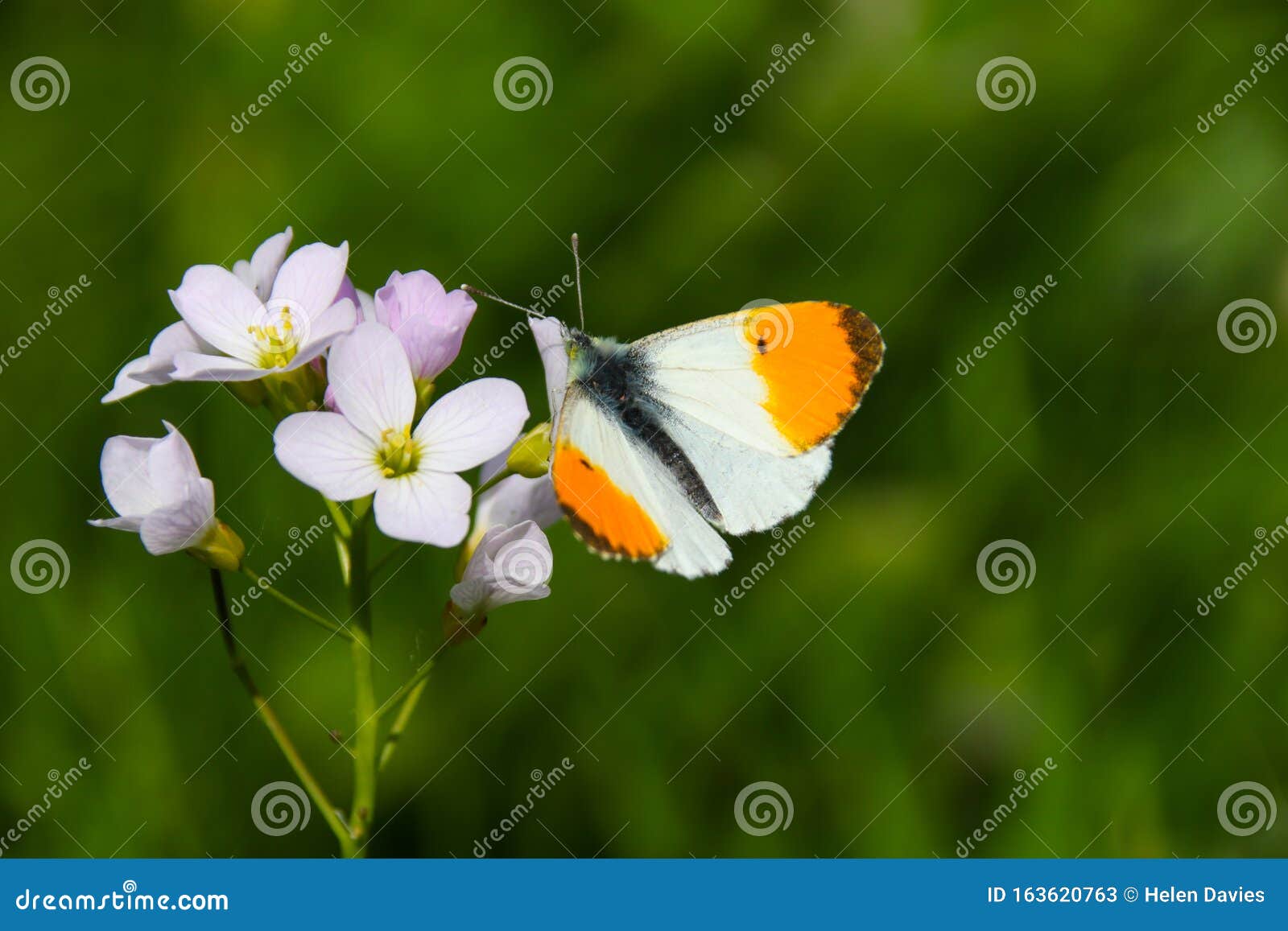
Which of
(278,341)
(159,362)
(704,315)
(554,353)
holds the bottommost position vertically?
(159,362)

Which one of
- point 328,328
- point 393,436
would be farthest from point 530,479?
point 328,328

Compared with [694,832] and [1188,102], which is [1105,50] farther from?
[694,832]

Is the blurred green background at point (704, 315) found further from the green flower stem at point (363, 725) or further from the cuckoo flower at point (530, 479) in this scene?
the green flower stem at point (363, 725)

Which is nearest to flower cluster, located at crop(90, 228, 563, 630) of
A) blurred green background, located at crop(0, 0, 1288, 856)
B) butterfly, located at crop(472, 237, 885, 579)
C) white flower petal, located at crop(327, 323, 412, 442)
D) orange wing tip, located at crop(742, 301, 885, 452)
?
white flower petal, located at crop(327, 323, 412, 442)

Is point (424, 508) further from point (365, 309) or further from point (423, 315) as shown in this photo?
point (365, 309)

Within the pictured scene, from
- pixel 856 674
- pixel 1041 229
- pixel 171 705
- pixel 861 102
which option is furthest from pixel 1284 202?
pixel 171 705

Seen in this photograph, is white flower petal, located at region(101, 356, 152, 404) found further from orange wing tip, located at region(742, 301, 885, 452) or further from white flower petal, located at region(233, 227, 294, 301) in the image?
orange wing tip, located at region(742, 301, 885, 452)

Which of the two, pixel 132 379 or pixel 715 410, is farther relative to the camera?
Answer: pixel 715 410
